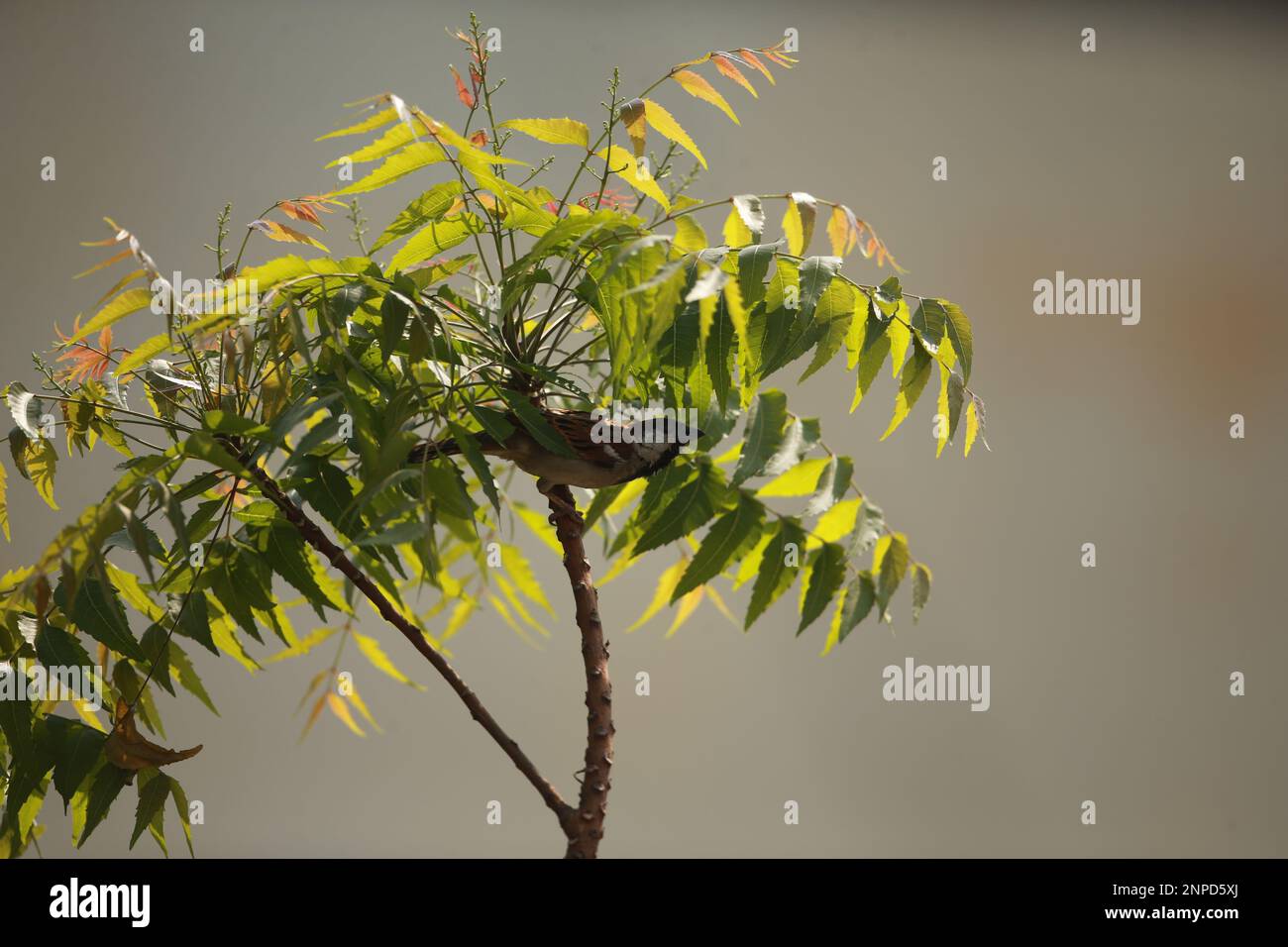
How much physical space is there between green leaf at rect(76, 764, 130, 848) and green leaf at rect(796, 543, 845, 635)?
562 millimetres

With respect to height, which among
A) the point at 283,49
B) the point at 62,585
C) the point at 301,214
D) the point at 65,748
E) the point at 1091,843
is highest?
the point at 283,49

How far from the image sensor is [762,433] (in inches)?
33.8

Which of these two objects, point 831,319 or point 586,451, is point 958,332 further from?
point 586,451

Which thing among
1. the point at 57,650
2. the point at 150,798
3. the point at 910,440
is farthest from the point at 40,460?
the point at 910,440

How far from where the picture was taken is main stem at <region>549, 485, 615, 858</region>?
103 cm

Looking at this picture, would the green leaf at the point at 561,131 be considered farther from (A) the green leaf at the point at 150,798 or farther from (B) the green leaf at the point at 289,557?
(A) the green leaf at the point at 150,798

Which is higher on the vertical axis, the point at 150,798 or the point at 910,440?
the point at 910,440

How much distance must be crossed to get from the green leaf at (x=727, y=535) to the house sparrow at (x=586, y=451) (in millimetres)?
73

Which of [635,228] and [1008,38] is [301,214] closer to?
[635,228]

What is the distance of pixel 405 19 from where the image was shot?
239cm

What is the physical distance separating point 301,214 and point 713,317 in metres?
0.47

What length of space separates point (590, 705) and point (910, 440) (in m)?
1.63

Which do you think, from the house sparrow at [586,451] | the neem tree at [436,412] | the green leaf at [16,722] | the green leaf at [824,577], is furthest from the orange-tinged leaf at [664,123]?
the green leaf at [16,722]

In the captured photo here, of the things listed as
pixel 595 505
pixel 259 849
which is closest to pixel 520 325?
pixel 595 505
